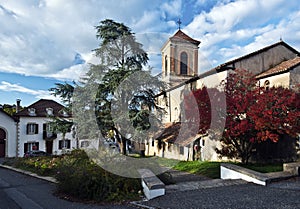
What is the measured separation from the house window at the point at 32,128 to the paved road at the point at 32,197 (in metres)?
18.1

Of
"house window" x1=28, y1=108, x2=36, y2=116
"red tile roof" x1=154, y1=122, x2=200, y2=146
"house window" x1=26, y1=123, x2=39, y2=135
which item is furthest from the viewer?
"house window" x1=28, y1=108, x2=36, y2=116

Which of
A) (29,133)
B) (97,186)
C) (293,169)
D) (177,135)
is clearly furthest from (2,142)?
(293,169)

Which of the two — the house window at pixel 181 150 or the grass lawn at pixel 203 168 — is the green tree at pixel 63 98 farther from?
the house window at pixel 181 150

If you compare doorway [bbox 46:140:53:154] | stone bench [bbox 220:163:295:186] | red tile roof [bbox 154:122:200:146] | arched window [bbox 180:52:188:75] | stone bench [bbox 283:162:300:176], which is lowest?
doorway [bbox 46:140:53:154]

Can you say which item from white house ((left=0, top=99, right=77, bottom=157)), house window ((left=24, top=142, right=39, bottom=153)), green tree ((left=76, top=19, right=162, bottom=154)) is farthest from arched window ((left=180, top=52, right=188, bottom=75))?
house window ((left=24, top=142, right=39, bottom=153))

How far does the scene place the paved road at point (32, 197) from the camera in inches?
241

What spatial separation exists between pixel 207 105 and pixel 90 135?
6.11 meters

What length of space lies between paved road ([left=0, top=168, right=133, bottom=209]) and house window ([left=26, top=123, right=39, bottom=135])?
1809 cm

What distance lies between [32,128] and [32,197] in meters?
21.5

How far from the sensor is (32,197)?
704 centimetres

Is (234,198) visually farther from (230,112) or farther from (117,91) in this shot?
(117,91)

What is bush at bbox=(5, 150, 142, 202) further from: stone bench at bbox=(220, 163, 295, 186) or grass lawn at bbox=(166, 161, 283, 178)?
grass lawn at bbox=(166, 161, 283, 178)

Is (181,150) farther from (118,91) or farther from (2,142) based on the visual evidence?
(2,142)

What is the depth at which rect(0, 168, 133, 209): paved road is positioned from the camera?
611cm
